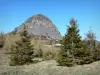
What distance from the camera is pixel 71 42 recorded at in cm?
2086

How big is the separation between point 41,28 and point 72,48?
35.7 metres

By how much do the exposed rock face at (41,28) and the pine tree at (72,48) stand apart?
1297 inches

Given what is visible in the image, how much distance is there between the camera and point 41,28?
55.8 metres

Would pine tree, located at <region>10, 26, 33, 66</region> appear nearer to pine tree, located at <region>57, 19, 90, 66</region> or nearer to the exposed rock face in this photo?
pine tree, located at <region>57, 19, 90, 66</region>

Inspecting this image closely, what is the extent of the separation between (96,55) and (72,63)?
5635mm

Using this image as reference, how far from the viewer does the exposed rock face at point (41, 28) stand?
54503mm

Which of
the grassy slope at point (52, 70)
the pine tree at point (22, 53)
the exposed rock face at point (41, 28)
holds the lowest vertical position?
the grassy slope at point (52, 70)

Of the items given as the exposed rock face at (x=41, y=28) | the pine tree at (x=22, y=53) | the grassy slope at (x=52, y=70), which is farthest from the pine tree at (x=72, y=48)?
the exposed rock face at (x=41, y=28)

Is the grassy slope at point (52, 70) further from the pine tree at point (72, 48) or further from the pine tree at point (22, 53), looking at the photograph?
the pine tree at point (22, 53)

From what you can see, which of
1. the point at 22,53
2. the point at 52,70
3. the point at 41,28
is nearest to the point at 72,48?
the point at 52,70

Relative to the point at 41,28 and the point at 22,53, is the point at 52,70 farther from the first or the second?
the point at 41,28

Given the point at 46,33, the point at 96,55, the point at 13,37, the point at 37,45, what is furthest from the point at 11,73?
the point at 46,33

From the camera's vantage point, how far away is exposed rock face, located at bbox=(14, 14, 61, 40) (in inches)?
2146

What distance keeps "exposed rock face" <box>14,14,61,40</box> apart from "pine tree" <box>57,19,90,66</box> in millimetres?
32945
